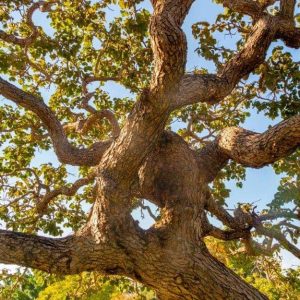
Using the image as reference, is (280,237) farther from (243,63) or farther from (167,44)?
(167,44)

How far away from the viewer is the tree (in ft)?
14.6

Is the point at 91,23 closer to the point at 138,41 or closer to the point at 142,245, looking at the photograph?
the point at 138,41

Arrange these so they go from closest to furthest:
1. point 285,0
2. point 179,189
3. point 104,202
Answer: point 104,202, point 179,189, point 285,0

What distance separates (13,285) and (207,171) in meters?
6.20

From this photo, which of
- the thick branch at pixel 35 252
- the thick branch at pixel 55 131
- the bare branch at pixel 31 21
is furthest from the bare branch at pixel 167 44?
the bare branch at pixel 31 21

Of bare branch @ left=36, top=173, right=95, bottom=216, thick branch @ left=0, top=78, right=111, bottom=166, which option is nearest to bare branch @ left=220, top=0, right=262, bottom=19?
thick branch @ left=0, top=78, right=111, bottom=166

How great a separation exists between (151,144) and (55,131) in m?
2.55

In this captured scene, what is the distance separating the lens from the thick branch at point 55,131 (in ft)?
19.3

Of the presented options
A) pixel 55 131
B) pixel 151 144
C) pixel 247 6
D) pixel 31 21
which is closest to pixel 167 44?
pixel 151 144

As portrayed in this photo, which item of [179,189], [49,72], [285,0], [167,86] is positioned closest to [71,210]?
[49,72]

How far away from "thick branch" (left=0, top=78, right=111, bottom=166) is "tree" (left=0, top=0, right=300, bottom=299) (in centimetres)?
2

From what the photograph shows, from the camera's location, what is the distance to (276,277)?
29.6 feet

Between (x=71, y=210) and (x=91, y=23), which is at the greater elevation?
(x=91, y=23)

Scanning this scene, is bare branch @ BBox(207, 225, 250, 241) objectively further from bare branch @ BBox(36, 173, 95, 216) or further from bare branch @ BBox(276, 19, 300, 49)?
bare branch @ BBox(276, 19, 300, 49)
